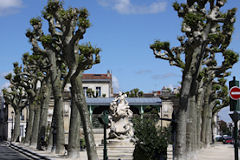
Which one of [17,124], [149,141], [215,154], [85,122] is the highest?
[85,122]

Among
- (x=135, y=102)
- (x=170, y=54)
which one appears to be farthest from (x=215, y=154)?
(x=135, y=102)

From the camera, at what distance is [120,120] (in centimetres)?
3328

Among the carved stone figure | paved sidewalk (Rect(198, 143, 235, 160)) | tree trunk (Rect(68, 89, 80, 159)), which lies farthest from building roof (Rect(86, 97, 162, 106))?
tree trunk (Rect(68, 89, 80, 159))

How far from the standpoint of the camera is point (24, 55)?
→ 144 feet

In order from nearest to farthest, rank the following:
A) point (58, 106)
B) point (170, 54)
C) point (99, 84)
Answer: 1. point (170, 54)
2. point (58, 106)
3. point (99, 84)

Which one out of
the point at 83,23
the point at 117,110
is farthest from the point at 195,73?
the point at 117,110

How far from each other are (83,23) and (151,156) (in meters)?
7.05

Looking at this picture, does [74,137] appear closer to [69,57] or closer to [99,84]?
[69,57]

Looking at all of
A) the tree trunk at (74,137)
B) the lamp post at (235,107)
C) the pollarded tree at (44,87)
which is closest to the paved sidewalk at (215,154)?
the tree trunk at (74,137)

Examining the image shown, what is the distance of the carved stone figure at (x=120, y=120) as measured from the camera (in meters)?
32.9

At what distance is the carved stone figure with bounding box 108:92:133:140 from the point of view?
32.9 meters

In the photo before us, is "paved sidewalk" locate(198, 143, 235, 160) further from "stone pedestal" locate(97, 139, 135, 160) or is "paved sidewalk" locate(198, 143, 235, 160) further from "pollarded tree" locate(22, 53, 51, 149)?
"pollarded tree" locate(22, 53, 51, 149)

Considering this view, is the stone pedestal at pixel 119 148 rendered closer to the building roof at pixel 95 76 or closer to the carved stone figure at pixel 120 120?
the carved stone figure at pixel 120 120

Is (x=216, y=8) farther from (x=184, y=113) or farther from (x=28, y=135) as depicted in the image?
(x=28, y=135)
